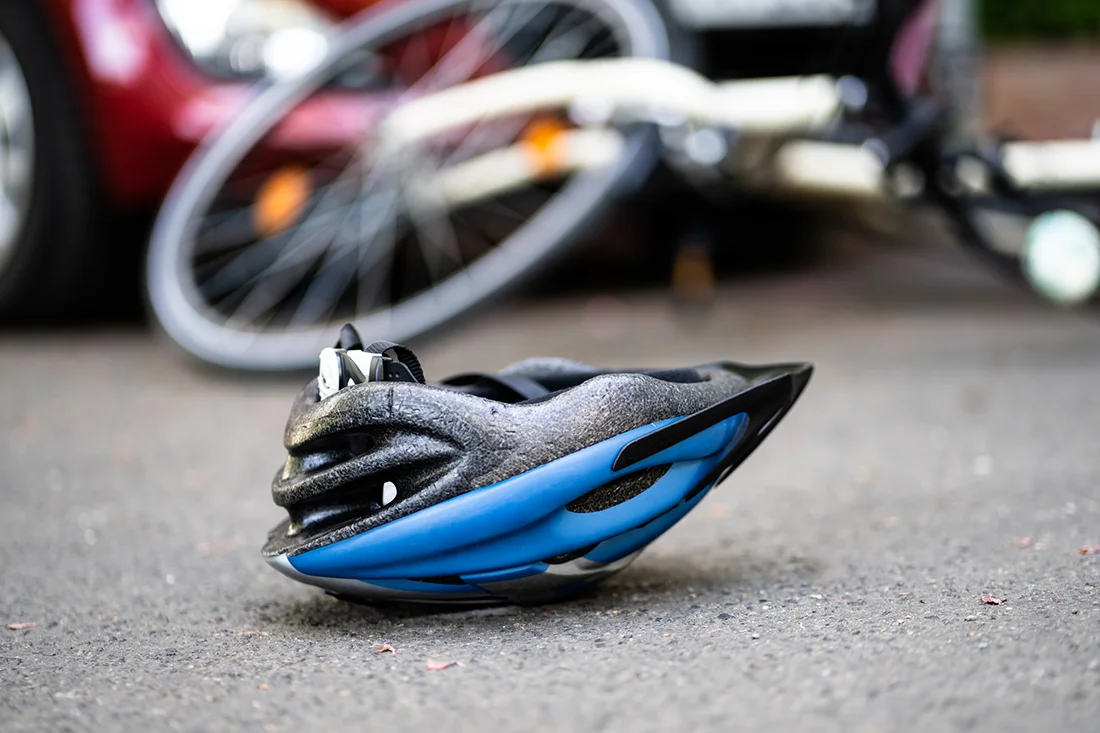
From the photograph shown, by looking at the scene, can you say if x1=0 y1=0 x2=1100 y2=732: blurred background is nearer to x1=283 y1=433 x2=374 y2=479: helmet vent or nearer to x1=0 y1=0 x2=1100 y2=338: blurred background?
x1=0 y1=0 x2=1100 y2=338: blurred background

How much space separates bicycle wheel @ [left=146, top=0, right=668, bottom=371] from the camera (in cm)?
331

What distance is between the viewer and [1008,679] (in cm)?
130

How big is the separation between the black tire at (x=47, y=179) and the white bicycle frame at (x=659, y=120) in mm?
931

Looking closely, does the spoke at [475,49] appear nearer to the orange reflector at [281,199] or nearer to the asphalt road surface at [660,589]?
the orange reflector at [281,199]

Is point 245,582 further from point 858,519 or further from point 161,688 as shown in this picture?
point 858,519

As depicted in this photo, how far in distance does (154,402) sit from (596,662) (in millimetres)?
2103

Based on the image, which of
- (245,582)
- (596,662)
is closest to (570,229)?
(245,582)

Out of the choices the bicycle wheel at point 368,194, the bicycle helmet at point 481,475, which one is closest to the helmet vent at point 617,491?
the bicycle helmet at point 481,475

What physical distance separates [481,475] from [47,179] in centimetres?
260

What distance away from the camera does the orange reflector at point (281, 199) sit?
3572 mm

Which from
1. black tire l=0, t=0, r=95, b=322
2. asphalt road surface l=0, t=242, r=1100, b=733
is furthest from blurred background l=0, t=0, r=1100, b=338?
asphalt road surface l=0, t=242, r=1100, b=733

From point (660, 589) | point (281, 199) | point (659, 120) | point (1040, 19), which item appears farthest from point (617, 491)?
point (1040, 19)

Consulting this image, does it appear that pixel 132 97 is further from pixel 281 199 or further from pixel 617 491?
pixel 617 491

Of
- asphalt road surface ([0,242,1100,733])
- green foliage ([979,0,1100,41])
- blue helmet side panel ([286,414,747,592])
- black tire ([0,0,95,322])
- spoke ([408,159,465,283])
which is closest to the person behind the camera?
asphalt road surface ([0,242,1100,733])
